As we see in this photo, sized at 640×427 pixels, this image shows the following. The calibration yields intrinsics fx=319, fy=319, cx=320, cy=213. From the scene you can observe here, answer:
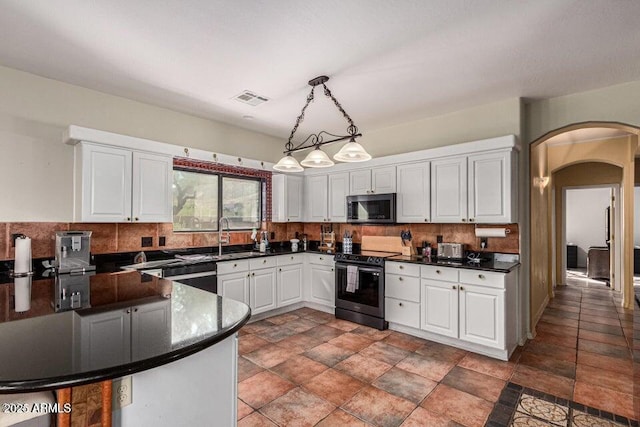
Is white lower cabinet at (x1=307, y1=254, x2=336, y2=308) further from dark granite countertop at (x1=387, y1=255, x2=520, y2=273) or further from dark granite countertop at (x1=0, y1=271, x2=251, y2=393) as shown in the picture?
dark granite countertop at (x1=0, y1=271, x2=251, y2=393)

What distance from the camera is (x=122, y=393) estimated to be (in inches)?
43.0

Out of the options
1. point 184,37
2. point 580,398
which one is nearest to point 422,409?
point 580,398

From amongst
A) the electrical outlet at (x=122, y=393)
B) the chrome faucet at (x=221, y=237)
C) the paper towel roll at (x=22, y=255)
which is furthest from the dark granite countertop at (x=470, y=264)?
the paper towel roll at (x=22, y=255)

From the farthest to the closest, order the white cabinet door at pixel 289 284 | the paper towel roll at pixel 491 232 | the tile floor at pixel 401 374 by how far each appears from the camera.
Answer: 1. the white cabinet door at pixel 289 284
2. the paper towel roll at pixel 491 232
3. the tile floor at pixel 401 374

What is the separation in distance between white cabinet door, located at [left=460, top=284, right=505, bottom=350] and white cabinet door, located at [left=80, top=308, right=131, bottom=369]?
3.01 metres

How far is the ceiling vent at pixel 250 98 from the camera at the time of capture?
336cm

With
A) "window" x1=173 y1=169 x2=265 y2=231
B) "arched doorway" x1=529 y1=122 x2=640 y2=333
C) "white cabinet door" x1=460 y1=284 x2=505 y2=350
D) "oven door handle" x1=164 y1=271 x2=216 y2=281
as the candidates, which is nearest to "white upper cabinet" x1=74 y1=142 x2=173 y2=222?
"window" x1=173 y1=169 x2=265 y2=231

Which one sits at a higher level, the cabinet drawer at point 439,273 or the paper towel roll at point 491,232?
the paper towel roll at point 491,232

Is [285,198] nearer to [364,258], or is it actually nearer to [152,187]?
[364,258]

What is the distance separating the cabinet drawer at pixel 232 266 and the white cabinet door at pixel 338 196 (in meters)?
1.47

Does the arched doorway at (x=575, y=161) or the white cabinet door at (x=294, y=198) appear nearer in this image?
the arched doorway at (x=575, y=161)

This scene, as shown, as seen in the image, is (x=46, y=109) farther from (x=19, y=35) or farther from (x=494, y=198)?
(x=494, y=198)

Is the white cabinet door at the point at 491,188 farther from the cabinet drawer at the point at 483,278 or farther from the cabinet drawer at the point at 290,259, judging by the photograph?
the cabinet drawer at the point at 290,259

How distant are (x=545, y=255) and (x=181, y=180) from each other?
561 centimetres
